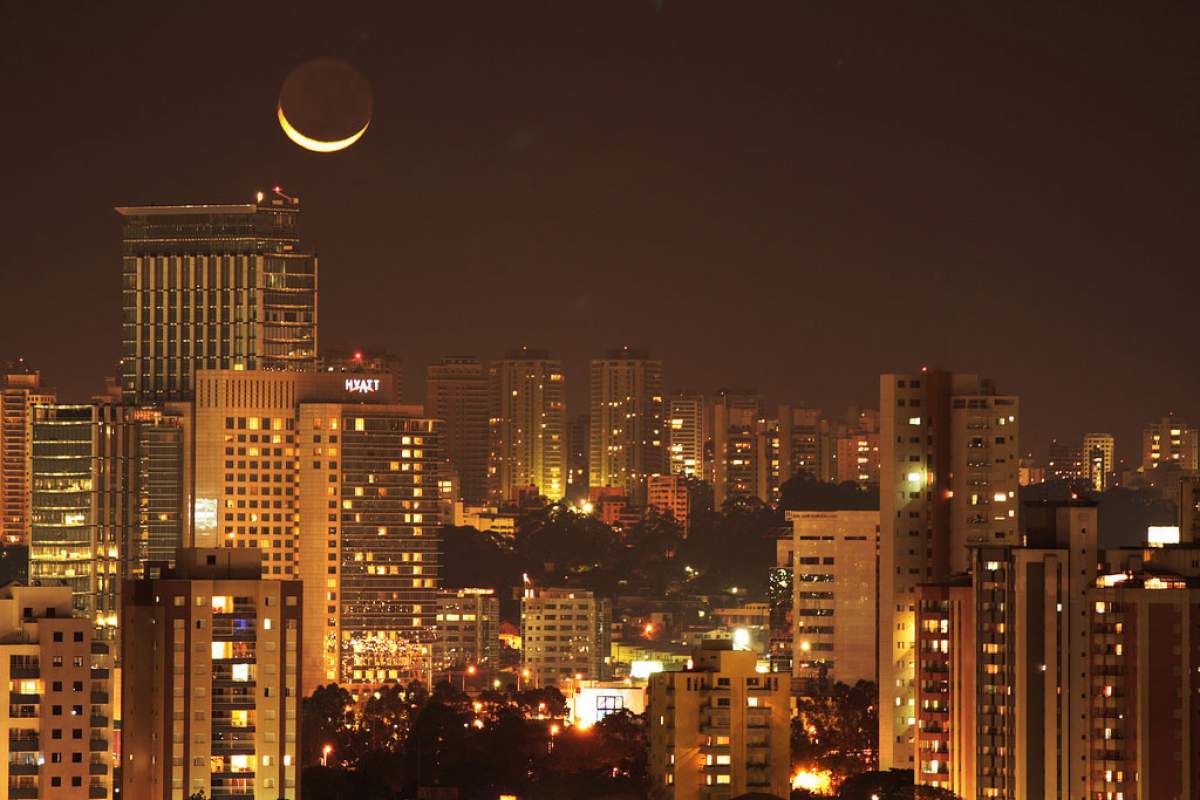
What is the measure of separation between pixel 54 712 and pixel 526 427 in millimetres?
59891

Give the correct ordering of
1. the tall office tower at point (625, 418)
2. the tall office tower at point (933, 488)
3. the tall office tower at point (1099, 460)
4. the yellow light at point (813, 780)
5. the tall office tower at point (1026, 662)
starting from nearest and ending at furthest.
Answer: the tall office tower at point (1026, 662)
the tall office tower at point (933, 488)
the yellow light at point (813, 780)
the tall office tower at point (1099, 460)
the tall office tower at point (625, 418)

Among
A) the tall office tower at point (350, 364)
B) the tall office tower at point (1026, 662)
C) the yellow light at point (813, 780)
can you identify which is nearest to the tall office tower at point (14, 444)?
the tall office tower at point (350, 364)

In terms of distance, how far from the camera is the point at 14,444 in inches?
3142

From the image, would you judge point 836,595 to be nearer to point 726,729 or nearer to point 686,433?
point 726,729

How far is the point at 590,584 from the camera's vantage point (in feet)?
249

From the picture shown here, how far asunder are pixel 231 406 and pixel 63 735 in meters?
24.9

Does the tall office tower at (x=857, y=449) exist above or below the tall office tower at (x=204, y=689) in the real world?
above

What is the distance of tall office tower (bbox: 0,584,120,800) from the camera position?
33531 mm

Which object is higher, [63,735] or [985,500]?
[985,500]

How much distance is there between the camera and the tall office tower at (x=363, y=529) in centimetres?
5772

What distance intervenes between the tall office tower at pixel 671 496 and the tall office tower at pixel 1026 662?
4857 centimetres

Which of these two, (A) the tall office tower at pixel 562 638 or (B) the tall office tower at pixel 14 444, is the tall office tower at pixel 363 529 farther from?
(B) the tall office tower at pixel 14 444

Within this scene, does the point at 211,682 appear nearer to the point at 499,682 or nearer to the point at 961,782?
the point at 961,782

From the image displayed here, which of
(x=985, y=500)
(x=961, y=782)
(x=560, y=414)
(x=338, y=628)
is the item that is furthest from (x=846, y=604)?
(x=560, y=414)
